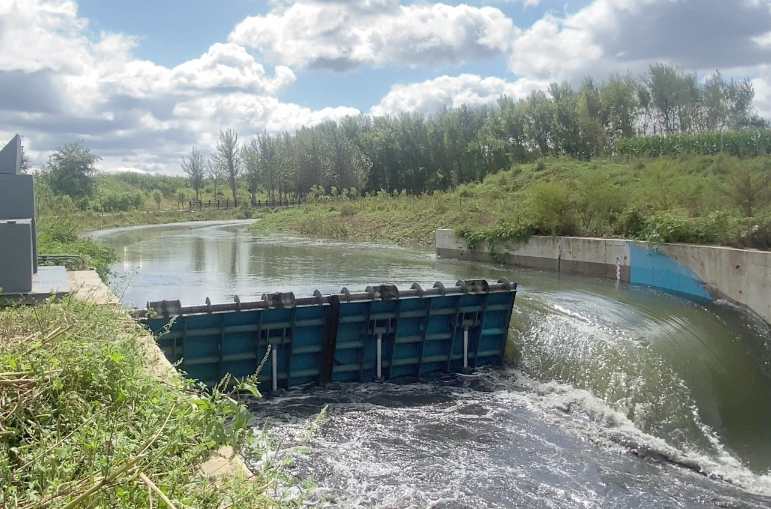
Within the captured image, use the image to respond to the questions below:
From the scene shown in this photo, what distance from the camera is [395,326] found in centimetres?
1178

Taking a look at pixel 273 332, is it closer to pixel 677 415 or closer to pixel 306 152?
pixel 677 415

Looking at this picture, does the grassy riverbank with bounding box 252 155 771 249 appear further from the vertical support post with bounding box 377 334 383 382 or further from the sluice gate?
the vertical support post with bounding box 377 334 383 382

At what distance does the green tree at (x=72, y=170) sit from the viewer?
65312mm

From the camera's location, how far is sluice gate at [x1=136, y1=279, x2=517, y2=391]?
10.7 metres

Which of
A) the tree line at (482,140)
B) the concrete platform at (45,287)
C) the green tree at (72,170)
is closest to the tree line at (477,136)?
the tree line at (482,140)

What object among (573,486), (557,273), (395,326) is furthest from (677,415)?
(557,273)

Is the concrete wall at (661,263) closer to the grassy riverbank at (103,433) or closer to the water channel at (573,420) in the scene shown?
the water channel at (573,420)

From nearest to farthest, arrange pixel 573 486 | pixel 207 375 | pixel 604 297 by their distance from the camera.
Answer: pixel 573 486
pixel 207 375
pixel 604 297

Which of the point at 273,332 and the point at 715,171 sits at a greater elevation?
the point at 715,171

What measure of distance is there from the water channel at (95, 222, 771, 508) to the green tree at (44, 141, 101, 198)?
187 feet

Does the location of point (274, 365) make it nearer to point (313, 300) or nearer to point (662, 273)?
point (313, 300)

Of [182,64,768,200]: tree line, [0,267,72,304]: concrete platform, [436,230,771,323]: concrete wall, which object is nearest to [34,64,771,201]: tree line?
[182,64,768,200]: tree line

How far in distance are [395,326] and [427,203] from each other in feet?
92.4

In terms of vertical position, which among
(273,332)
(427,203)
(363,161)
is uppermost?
(363,161)
